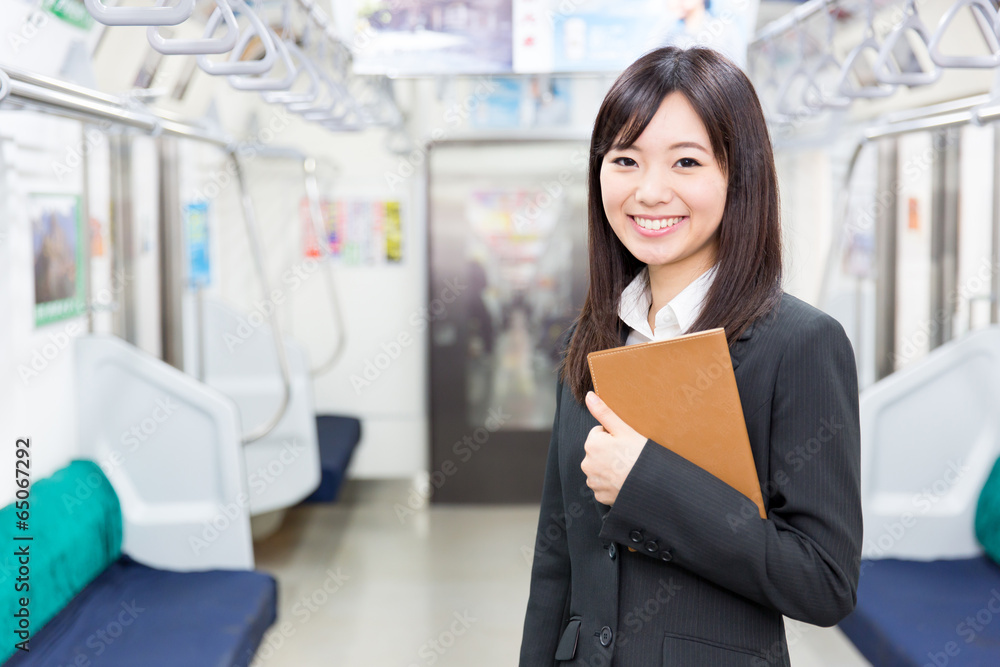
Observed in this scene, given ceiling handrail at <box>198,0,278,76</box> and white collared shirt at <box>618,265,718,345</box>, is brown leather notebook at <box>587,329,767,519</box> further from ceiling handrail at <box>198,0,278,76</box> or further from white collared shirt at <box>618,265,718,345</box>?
ceiling handrail at <box>198,0,278,76</box>

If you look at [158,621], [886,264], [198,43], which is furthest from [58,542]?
[886,264]

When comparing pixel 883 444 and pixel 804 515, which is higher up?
pixel 804 515

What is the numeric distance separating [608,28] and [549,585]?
2.19 meters

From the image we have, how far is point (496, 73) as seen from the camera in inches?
114

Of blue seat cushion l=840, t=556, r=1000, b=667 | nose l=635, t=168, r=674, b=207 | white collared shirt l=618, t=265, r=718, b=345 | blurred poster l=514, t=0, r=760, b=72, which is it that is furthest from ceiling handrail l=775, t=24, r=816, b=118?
nose l=635, t=168, r=674, b=207

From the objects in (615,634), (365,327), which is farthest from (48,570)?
(365,327)

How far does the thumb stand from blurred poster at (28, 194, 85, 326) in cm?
212

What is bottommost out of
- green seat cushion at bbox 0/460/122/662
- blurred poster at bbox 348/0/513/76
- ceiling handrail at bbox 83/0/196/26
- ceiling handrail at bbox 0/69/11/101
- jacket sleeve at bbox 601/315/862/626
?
green seat cushion at bbox 0/460/122/662

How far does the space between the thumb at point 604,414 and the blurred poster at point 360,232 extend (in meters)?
4.24

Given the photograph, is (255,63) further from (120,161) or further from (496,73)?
(120,161)

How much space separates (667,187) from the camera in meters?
0.97

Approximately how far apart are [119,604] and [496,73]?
1961mm

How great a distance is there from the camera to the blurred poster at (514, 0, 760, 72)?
286 cm

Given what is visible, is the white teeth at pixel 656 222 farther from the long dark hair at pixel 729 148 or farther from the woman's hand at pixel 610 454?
the woman's hand at pixel 610 454
